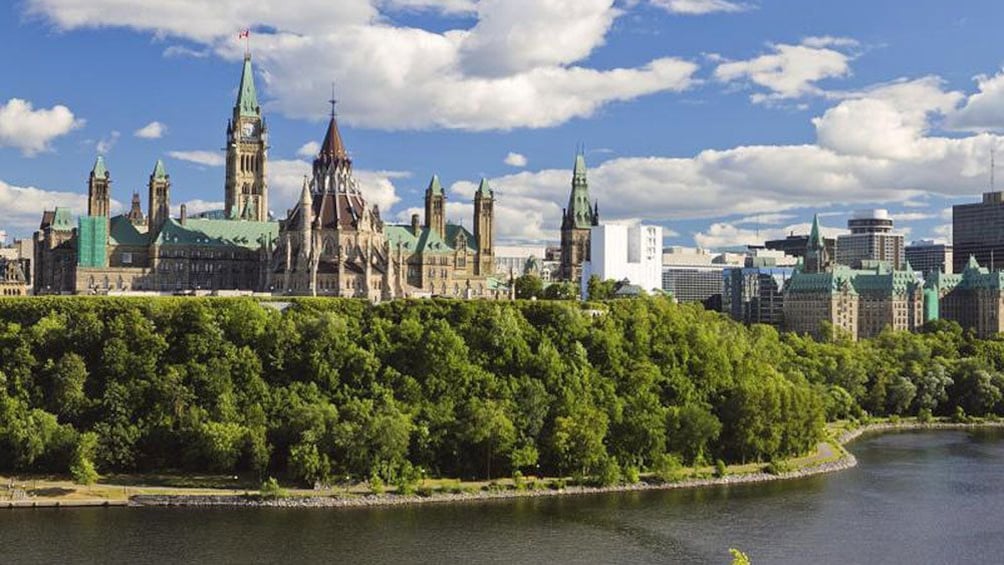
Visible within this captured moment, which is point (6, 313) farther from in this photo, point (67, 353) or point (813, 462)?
point (813, 462)

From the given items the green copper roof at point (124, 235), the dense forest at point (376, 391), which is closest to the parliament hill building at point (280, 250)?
the green copper roof at point (124, 235)

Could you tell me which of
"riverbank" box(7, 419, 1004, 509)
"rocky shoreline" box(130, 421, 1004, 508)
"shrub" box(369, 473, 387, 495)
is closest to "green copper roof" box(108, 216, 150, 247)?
"riverbank" box(7, 419, 1004, 509)

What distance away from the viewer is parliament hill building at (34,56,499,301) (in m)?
160

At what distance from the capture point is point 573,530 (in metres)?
83.4

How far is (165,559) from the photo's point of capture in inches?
2896

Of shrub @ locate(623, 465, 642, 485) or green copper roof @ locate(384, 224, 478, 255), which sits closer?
shrub @ locate(623, 465, 642, 485)

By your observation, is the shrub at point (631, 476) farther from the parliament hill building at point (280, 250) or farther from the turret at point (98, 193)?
the turret at point (98, 193)

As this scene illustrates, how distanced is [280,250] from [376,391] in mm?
62402

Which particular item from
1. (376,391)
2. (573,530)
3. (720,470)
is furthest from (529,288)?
(573,530)

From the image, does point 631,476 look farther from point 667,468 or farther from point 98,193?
point 98,193

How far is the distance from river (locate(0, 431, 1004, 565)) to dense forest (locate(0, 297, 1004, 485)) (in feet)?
27.2

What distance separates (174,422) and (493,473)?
26.7 meters

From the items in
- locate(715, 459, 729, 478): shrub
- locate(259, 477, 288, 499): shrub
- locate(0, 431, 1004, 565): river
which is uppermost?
locate(715, 459, 729, 478): shrub

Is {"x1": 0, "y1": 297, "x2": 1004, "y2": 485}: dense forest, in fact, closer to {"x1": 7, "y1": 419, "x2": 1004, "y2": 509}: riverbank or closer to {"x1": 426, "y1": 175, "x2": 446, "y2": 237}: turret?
{"x1": 7, "y1": 419, "x2": 1004, "y2": 509}: riverbank
